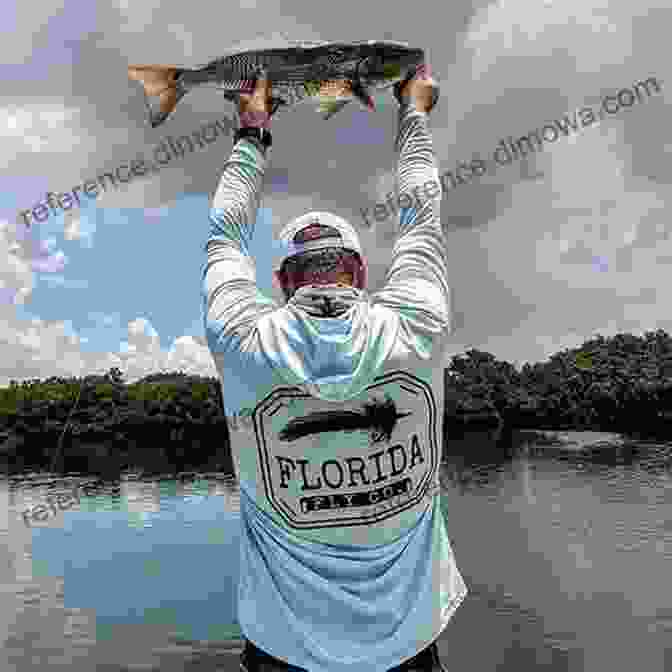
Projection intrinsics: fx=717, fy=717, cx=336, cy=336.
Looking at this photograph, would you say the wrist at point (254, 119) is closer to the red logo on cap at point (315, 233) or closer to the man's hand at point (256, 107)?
the man's hand at point (256, 107)

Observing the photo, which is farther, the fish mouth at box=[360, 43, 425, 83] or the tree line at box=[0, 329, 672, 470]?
the tree line at box=[0, 329, 672, 470]

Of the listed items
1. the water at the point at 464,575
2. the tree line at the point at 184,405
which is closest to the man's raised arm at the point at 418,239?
the water at the point at 464,575

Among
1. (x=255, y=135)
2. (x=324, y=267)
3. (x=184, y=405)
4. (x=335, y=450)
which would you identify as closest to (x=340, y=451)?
(x=335, y=450)

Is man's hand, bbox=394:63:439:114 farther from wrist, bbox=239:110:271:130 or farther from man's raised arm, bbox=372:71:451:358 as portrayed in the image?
wrist, bbox=239:110:271:130

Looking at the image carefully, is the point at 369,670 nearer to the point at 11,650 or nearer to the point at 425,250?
the point at 425,250

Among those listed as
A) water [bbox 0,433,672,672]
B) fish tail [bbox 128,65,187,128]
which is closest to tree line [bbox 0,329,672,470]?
water [bbox 0,433,672,672]

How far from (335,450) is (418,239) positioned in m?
0.47

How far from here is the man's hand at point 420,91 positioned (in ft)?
5.56

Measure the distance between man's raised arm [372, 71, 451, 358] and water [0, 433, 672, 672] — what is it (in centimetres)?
1162

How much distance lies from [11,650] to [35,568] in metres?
6.02

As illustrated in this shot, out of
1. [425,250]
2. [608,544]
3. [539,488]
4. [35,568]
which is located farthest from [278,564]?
[539,488]

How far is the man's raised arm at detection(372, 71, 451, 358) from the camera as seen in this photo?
1368mm

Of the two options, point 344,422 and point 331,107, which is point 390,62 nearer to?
point 331,107

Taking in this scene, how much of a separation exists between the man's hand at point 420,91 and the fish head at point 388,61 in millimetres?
117
